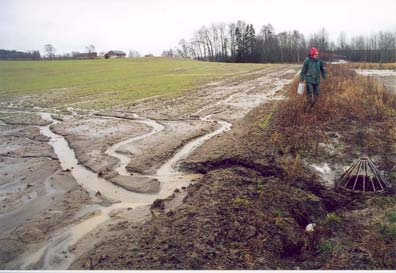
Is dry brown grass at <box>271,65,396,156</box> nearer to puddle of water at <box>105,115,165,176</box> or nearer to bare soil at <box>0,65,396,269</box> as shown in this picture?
bare soil at <box>0,65,396,269</box>

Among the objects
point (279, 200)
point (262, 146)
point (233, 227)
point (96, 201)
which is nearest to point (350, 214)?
point (279, 200)

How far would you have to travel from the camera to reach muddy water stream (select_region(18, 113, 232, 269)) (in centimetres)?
345

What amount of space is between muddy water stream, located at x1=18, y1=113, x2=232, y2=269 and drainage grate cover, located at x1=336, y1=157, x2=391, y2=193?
97.1 inches

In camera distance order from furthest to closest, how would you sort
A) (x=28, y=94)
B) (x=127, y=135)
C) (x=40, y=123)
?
(x=28, y=94) < (x=40, y=123) < (x=127, y=135)

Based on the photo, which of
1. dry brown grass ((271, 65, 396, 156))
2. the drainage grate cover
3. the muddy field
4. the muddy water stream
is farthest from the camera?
dry brown grass ((271, 65, 396, 156))

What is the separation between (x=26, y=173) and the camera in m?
5.95

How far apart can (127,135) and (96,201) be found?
3.85 meters

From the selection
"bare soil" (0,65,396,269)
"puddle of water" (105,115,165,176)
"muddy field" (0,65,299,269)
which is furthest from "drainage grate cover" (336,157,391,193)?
"puddle of water" (105,115,165,176)

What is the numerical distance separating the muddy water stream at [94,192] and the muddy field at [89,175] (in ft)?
0.04

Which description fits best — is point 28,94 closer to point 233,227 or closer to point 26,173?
point 26,173

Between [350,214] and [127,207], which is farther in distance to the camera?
[127,207]

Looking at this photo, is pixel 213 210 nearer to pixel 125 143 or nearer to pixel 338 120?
pixel 125 143

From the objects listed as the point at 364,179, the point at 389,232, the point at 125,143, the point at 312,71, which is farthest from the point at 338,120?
the point at 125,143

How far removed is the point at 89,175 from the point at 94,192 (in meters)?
0.77
